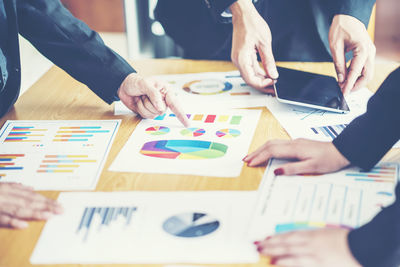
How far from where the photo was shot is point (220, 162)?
3.00 ft

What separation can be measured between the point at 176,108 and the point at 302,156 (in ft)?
1.21

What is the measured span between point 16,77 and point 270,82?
0.69m

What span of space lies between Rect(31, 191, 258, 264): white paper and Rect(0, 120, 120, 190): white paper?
77 millimetres

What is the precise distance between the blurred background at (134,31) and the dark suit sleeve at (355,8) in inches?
45.2

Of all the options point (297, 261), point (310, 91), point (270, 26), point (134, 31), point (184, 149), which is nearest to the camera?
point (297, 261)

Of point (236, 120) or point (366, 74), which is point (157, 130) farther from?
point (366, 74)

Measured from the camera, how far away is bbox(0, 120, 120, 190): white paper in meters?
0.87

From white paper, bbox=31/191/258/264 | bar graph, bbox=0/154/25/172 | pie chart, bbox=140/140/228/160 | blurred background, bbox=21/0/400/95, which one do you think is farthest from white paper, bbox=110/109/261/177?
blurred background, bbox=21/0/400/95

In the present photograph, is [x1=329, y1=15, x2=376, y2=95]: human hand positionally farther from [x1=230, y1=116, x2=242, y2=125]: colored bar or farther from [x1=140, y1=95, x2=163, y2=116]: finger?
[x1=140, y1=95, x2=163, y2=116]: finger

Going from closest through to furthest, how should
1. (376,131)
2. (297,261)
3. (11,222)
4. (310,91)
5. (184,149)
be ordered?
(297,261) → (11,222) → (376,131) → (184,149) → (310,91)

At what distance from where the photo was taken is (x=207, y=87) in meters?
1.32

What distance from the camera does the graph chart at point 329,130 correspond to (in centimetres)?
101

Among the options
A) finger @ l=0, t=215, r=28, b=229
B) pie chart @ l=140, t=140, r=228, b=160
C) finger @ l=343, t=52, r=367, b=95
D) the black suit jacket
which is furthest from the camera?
finger @ l=343, t=52, r=367, b=95

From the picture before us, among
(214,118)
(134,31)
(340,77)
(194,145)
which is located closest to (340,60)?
(340,77)
